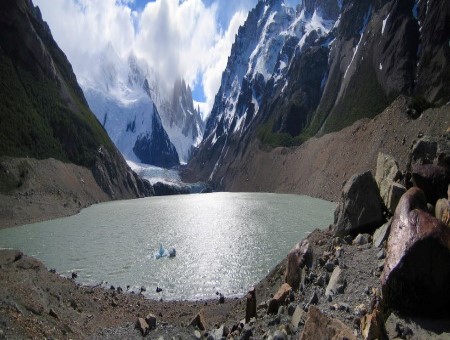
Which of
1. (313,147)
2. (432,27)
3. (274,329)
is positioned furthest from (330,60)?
(274,329)

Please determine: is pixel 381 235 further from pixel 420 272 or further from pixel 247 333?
pixel 247 333

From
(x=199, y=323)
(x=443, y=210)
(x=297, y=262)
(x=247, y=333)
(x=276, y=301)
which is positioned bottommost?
(x=199, y=323)

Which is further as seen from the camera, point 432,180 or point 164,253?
point 164,253

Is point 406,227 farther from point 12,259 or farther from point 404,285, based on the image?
point 12,259

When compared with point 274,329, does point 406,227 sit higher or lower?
higher

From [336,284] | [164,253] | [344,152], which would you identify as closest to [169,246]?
[164,253]

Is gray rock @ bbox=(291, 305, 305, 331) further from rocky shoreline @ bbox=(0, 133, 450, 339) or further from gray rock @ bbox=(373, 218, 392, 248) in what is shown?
gray rock @ bbox=(373, 218, 392, 248)
